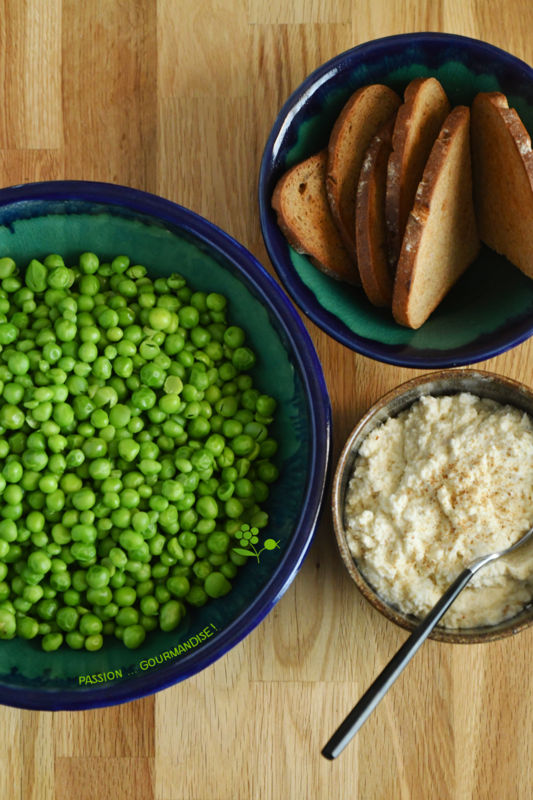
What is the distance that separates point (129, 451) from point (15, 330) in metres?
0.56

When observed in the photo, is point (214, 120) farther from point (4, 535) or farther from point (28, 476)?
point (4, 535)

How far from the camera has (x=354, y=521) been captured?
6.93 feet

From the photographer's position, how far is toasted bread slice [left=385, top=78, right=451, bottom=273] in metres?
2.01

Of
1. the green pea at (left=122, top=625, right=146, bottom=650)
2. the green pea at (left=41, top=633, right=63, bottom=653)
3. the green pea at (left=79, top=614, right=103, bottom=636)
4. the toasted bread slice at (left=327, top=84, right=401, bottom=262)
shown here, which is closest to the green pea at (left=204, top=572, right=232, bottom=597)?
the green pea at (left=122, top=625, right=146, bottom=650)

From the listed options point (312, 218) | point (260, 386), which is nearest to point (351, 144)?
point (312, 218)

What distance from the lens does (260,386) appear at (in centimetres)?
221

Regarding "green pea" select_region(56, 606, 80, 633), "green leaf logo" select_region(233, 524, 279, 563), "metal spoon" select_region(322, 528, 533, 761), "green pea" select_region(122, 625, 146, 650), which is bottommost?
"green pea" select_region(122, 625, 146, 650)

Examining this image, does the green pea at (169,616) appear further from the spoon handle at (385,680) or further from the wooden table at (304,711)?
the spoon handle at (385,680)

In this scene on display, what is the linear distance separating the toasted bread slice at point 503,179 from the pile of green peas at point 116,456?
0.96m

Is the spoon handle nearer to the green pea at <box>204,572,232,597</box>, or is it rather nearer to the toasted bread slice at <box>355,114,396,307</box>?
the green pea at <box>204,572,232,597</box>

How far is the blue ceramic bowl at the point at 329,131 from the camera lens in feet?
6.71

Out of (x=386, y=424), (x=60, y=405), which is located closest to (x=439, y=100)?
(x=386, y=424)

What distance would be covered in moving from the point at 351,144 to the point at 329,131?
121 mm

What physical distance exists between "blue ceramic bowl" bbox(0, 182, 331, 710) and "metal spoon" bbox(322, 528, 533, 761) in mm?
385
